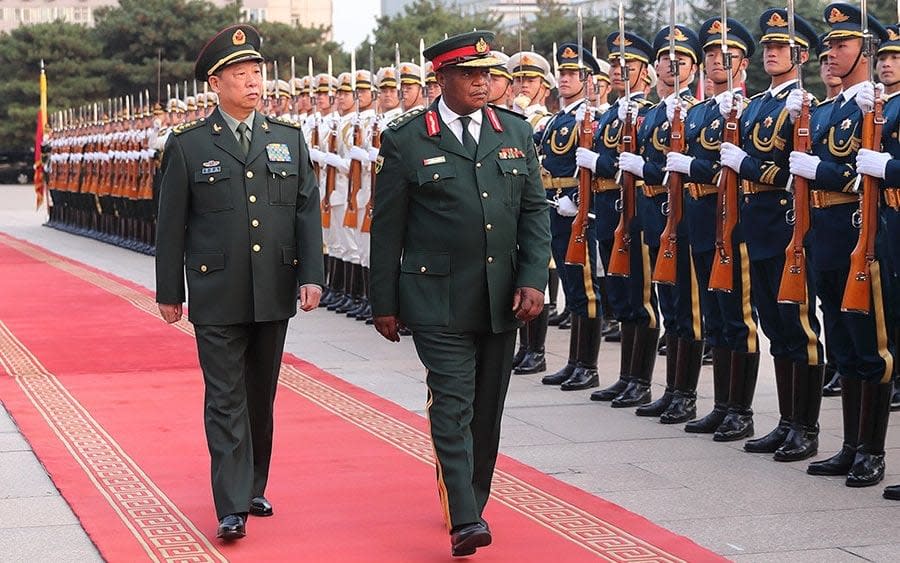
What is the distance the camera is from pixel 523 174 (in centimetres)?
568

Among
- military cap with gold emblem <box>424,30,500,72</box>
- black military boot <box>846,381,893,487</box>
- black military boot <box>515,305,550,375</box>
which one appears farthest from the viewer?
black military boot <box>515,305,550,375</box>

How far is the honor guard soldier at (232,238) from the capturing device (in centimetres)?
581

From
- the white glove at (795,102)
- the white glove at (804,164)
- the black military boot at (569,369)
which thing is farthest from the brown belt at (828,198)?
the black military boot at (569,369)

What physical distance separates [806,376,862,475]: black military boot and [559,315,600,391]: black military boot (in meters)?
2.56

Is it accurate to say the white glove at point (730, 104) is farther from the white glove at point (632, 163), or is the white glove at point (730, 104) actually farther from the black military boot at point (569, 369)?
the black military boot at point (569, 369)

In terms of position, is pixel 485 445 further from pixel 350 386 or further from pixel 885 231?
pixel 350 386

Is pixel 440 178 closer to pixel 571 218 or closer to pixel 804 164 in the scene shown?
pixel 804 164

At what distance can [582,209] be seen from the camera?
29.7 feet

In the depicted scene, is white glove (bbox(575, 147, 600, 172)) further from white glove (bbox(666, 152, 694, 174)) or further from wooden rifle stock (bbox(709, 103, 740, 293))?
wooden rifle stock (bbox(709, 103, 740, 293))

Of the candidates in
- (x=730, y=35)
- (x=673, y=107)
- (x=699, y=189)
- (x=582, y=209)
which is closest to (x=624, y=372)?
(x=582, y=209)

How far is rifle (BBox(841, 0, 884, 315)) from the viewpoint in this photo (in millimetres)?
6449

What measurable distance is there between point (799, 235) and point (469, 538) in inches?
91.8

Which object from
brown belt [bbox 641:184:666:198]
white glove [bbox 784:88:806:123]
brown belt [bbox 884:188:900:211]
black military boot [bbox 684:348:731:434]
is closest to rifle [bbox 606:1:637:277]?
brown belt [bbox 641:184:666:198]

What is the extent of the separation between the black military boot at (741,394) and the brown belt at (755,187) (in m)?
0.78
